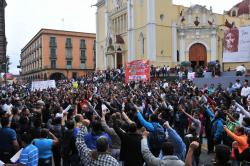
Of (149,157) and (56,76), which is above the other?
(56,76)

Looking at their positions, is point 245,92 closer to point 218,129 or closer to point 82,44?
point 218,129

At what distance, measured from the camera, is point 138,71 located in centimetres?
2497

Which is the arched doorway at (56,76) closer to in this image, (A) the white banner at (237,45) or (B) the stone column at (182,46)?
(B) the stone column at (182,46)

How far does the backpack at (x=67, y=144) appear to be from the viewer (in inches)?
288

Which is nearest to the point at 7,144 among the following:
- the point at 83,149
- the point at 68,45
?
the point at 83,149

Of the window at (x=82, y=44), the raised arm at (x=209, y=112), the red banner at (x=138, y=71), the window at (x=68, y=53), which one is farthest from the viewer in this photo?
the window at (x=82, y=44)

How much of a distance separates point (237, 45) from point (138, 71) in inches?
273

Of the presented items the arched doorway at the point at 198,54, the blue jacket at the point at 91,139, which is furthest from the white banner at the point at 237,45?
the arched doorway at the point at 198,54

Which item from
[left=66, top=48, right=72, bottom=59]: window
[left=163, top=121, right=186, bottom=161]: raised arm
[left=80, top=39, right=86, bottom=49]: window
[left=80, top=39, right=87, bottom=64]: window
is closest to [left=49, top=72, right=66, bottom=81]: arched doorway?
[left=66, top=48, right=72, bottom=59]: window

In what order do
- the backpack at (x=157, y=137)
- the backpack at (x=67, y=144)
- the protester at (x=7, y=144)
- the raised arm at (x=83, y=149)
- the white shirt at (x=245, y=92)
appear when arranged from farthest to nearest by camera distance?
the white shirt at (x=245, y=92) → the backpack at (x=157, y=137) → the backpack at (x=67, y=144) → the protester at (x=7, y=144) → the raised arm at (x=83, y=149)

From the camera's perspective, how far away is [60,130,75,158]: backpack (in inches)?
288

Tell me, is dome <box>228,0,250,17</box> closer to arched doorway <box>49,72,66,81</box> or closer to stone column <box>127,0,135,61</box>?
stone column <box>127,0,135,61</box>

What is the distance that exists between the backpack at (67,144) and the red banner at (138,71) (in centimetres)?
1725

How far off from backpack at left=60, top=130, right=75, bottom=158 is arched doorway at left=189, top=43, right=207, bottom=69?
35.6m
